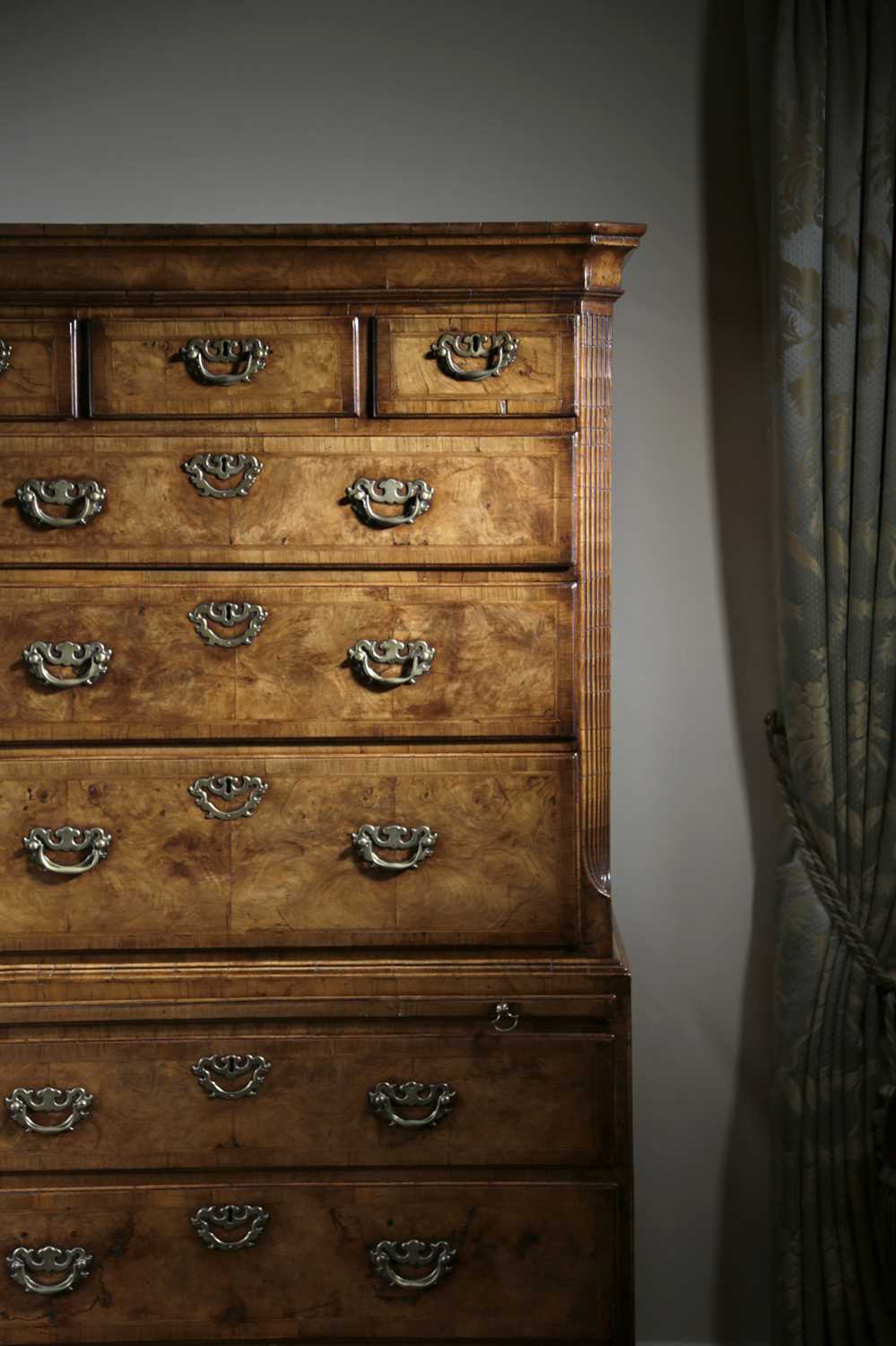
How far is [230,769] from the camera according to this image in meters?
2.01

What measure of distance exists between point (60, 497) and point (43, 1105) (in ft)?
3.24

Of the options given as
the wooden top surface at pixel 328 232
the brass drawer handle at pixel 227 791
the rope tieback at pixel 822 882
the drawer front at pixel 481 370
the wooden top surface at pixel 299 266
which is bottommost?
the rope tieback at pixel 822 882

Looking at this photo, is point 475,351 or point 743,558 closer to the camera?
point 475,351

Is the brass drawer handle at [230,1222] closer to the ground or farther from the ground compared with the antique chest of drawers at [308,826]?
closer to the ground

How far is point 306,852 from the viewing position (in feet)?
6.63

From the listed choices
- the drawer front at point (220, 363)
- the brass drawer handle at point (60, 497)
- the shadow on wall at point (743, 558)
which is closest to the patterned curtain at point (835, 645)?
the shadow on wall at point (743, 558)

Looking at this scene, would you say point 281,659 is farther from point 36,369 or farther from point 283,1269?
point 283,1269

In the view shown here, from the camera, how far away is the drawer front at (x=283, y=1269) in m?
2.01

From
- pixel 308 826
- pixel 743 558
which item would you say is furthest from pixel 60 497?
pixel 743 558

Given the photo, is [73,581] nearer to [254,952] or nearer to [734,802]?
[254,952]

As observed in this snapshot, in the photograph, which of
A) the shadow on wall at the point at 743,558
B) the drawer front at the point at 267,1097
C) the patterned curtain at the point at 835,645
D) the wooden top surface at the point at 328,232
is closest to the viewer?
the wooden top surface at the point at 328,232

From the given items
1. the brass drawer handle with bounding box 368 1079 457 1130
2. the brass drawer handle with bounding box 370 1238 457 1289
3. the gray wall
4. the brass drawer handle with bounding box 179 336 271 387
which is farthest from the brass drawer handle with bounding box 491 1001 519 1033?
the brass drawer handle with bounding box 179 336 271 387

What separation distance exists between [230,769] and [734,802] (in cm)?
110

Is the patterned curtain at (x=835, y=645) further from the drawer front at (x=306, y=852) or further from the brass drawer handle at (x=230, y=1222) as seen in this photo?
the brass drawer handle at (x=230, y=1222)
